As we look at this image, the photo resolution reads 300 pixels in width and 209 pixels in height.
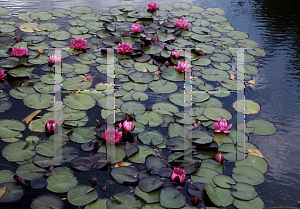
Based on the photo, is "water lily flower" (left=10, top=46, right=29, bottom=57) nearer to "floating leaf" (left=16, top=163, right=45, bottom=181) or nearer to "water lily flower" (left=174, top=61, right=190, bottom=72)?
"floating leaf" (left=16, top=163, right=45, bottom=181)

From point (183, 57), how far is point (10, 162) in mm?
2348

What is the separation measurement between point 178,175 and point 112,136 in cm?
64

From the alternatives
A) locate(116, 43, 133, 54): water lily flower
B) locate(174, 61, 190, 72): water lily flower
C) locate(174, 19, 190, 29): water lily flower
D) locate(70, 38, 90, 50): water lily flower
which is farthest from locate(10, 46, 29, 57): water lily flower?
locate(174, 19, 190, 29): water lily flower

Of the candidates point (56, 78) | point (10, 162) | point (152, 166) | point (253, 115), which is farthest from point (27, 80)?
point (253, 115)

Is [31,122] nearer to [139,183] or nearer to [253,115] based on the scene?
[139,183]

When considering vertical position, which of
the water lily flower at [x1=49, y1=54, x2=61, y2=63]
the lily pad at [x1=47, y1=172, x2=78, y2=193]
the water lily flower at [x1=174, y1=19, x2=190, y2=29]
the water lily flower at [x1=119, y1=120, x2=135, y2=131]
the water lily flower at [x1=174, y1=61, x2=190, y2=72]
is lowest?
the lily pad at [x1=47, y1=172, x2=78, y2=193]

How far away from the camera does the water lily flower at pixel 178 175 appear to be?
6.28 ft

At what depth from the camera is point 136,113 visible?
2594mm

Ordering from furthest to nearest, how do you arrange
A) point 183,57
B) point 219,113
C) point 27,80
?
point 183,57 → point 27,80 → point 219,113

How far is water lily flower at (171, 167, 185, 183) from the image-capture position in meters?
1.91

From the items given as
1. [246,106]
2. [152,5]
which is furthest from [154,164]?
[152,5]

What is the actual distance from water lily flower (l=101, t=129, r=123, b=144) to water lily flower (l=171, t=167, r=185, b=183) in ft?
1.83

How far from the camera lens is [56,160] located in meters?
2.06

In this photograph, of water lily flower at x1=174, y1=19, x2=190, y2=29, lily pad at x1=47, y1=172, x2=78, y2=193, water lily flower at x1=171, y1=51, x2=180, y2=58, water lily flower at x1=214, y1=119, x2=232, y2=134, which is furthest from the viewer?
water lily flower at x1=174, y1=19, x2=190, y2=29
